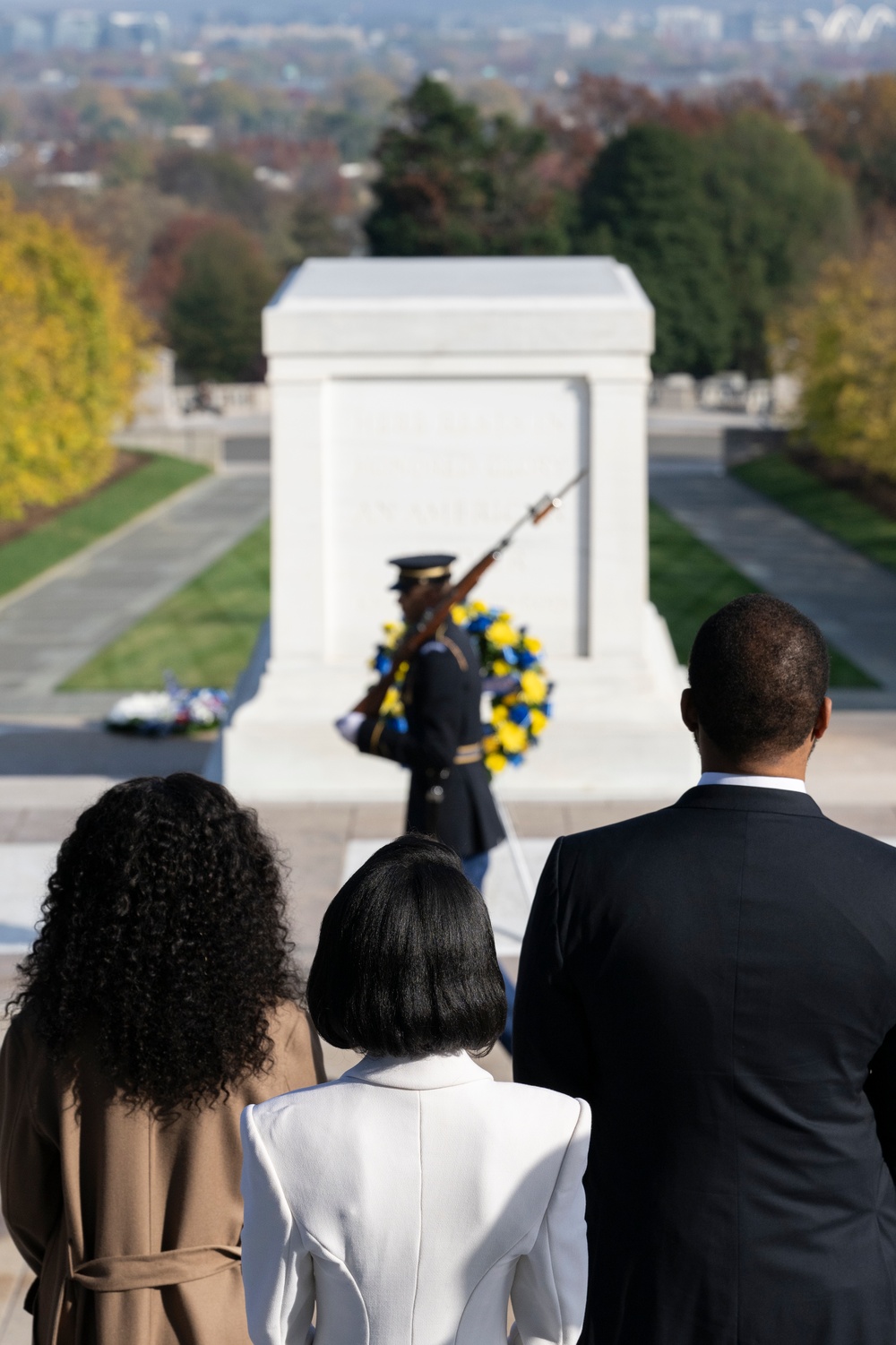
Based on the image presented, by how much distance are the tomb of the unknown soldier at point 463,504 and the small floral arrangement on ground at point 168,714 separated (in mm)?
3423

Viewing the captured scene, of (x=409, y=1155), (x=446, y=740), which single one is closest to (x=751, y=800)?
(x=409, y=1155)

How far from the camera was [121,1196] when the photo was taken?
97.3 inches

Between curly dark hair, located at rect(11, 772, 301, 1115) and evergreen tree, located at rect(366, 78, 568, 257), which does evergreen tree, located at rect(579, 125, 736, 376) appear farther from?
curly dark hair, located at rect(11, 772, 301, 1115)

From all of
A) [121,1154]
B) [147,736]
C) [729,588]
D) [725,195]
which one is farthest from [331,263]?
[725,195]

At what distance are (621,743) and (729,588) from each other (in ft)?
47.0

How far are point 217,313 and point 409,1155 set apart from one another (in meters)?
59.4

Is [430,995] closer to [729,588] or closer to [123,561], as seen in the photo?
[729,588]

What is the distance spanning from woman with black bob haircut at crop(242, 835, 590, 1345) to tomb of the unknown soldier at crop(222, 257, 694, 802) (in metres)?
6.38

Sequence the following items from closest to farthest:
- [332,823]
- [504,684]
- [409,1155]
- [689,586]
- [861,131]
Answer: [409,1155], [504,684], [332,823], [689,586], [861,131]

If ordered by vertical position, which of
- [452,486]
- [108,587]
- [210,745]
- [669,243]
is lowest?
[108,587]

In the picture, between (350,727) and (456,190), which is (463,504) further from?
(456,190)

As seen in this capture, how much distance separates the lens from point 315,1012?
86.4 inches

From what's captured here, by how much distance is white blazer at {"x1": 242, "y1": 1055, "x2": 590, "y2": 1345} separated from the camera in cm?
208

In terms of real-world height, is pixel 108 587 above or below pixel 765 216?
below
